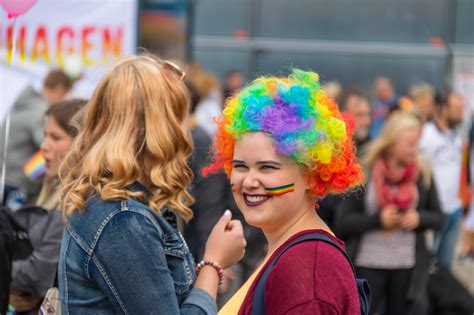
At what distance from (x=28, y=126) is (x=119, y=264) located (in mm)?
3949

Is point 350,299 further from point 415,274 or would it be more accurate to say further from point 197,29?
point 197,29

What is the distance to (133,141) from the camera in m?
2.63

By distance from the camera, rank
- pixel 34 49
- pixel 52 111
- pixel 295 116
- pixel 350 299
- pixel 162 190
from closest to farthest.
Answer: pixel 350 299 → pixel 295 116 → pixel 162 190 → pixel 52 111 → pixel 34 49

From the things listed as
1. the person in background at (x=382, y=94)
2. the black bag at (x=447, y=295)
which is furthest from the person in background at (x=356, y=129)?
the person in background at (x=382, y=94)

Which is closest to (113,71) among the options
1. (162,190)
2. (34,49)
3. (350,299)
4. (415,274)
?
(162,190)

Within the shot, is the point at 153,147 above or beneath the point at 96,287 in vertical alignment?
above

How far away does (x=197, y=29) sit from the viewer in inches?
593

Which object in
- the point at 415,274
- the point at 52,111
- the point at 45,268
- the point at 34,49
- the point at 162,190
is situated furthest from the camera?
the point at 34,49

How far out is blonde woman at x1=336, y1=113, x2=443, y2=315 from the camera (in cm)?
576

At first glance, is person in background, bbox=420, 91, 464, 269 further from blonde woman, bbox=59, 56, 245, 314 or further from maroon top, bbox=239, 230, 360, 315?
maroon top, bbox=239, 230, 360, 315

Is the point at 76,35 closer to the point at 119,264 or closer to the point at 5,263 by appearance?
the point at 5,263

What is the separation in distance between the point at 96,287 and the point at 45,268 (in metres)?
1.14

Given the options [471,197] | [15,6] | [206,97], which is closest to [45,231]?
[15,6]

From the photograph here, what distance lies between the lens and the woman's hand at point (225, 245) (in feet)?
8.93
